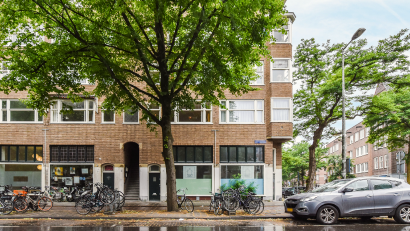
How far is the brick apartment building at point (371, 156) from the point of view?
45.2 metres

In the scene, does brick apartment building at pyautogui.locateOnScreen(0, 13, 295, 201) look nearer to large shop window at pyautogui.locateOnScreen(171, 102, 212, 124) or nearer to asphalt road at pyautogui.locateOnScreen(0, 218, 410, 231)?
large shop window at pyautogui.locateOnScreen(171, 102, 212, 124)

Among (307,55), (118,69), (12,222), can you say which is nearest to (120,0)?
(118,69)

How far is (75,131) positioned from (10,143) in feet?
14.4

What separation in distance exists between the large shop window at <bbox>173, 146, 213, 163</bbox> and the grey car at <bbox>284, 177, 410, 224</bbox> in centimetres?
1031

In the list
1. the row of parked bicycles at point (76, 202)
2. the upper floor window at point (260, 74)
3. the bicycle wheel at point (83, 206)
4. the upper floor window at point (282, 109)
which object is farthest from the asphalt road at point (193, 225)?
the upper floor window at point (260, 74)

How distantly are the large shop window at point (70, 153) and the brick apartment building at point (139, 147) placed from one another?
63 mm

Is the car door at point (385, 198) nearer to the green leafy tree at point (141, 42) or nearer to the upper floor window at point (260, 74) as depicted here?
the green leafy tree at point (141, 42)

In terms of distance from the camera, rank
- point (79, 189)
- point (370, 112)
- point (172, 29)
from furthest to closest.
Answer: point (370, 112)
point (79, 189)
point (172, 29)

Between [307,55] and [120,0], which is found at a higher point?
[307,55]

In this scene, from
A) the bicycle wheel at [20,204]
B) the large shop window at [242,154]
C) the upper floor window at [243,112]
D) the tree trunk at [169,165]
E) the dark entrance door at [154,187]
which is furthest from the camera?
the upper floor window at [243,112]

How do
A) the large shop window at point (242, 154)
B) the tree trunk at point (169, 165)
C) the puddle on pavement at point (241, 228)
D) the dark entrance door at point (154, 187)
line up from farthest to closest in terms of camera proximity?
1. the large shop window at point (242, 154)
2. the dark entrance door at point (154, 187)
3. the tree trunk at point (169, 165)
4. the puddle on pavement at point (241, 228)

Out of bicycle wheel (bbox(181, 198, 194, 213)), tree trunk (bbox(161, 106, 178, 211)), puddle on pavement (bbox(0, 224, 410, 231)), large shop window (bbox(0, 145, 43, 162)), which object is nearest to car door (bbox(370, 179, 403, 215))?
puddle on pavement (bbox(0, 224, 410, 231))

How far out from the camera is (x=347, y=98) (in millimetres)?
25969

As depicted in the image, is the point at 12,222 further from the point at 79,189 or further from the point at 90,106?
the point at 90,106
